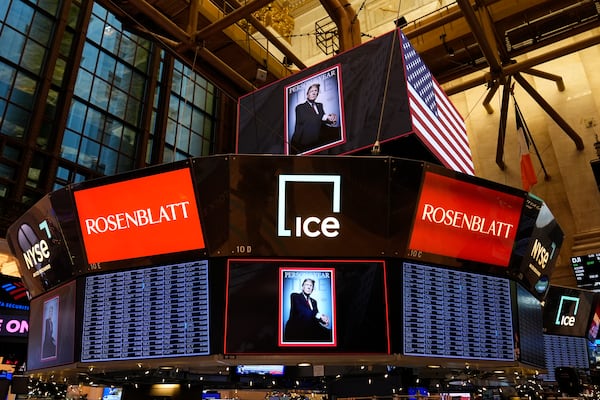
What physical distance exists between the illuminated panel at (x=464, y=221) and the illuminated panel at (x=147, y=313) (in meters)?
2.50

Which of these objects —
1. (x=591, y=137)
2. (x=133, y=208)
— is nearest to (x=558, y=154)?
(x=591, y=137)

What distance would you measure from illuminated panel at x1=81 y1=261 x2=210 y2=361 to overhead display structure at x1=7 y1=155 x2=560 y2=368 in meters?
0.01

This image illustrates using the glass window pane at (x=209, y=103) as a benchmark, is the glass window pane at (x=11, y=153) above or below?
below

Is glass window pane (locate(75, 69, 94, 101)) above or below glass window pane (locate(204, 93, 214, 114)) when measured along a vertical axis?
below

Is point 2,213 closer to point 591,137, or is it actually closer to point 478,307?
point 478,307

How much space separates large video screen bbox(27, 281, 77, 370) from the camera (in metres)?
6.20

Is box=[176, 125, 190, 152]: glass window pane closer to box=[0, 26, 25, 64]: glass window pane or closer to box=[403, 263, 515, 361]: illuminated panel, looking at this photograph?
box=[0, 26, 25, 64]: glass window pane

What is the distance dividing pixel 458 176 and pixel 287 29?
1473 cm

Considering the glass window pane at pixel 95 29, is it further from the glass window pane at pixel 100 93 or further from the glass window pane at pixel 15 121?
the glass window pane at pixel 15 121


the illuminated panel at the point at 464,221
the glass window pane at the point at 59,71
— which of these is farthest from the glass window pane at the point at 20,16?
the illuminated panel at the point at 464,221

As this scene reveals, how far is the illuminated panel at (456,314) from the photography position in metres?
5.64

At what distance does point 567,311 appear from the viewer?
37.9 feet

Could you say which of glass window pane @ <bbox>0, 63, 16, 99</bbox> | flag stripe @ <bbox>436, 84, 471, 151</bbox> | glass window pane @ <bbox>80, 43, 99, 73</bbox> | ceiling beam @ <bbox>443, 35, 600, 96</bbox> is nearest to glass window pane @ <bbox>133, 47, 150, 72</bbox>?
glass window pane @ <bbox>80, 43, 99, 73</bbox>

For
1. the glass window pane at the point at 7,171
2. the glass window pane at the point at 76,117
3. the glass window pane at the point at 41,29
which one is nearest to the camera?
the glass window pane at the point at 7,171
